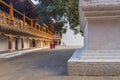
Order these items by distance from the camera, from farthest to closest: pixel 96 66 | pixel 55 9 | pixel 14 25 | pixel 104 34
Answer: pixel 14 25
pixel 55 9
pixel 104 34
pixel 96 66

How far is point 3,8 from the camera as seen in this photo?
30.0 meters

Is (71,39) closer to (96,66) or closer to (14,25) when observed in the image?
(14,25)

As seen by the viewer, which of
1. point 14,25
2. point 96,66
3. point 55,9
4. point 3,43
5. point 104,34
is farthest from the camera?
point 3,43

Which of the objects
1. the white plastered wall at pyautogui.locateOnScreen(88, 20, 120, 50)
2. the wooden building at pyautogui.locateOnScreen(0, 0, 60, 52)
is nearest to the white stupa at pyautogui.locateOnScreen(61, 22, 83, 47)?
the wooden building at pyautogui.locateOnScreen(0, 0, 60, 52)

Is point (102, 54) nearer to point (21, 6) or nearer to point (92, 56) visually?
point (92, 56)

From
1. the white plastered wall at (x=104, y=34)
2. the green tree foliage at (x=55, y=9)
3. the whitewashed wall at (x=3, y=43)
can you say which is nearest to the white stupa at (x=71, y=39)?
the whitewashed wall at (x=3, y=43)

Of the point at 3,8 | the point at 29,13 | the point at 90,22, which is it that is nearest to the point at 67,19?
the point at 3,8

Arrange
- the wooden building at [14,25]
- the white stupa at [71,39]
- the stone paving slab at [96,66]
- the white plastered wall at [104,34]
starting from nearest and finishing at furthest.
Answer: the stone paving slab at [96,66] → the white plastered wall at [104,34] → the wooden building at [14,25] → the white stupa at [71,39]

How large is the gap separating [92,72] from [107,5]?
8.34 ft

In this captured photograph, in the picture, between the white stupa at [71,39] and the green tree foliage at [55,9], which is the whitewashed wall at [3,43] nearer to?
the green tree foliage at [55,9]

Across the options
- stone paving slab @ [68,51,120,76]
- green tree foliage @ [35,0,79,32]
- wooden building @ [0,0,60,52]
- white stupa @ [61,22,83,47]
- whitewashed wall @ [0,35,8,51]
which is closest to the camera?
Answer: stone paving slab @ [68,51,120,76]

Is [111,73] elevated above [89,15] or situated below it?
below

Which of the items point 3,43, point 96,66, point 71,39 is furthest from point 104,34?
point 71,39

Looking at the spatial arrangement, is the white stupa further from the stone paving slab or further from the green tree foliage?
the stone paving slab
